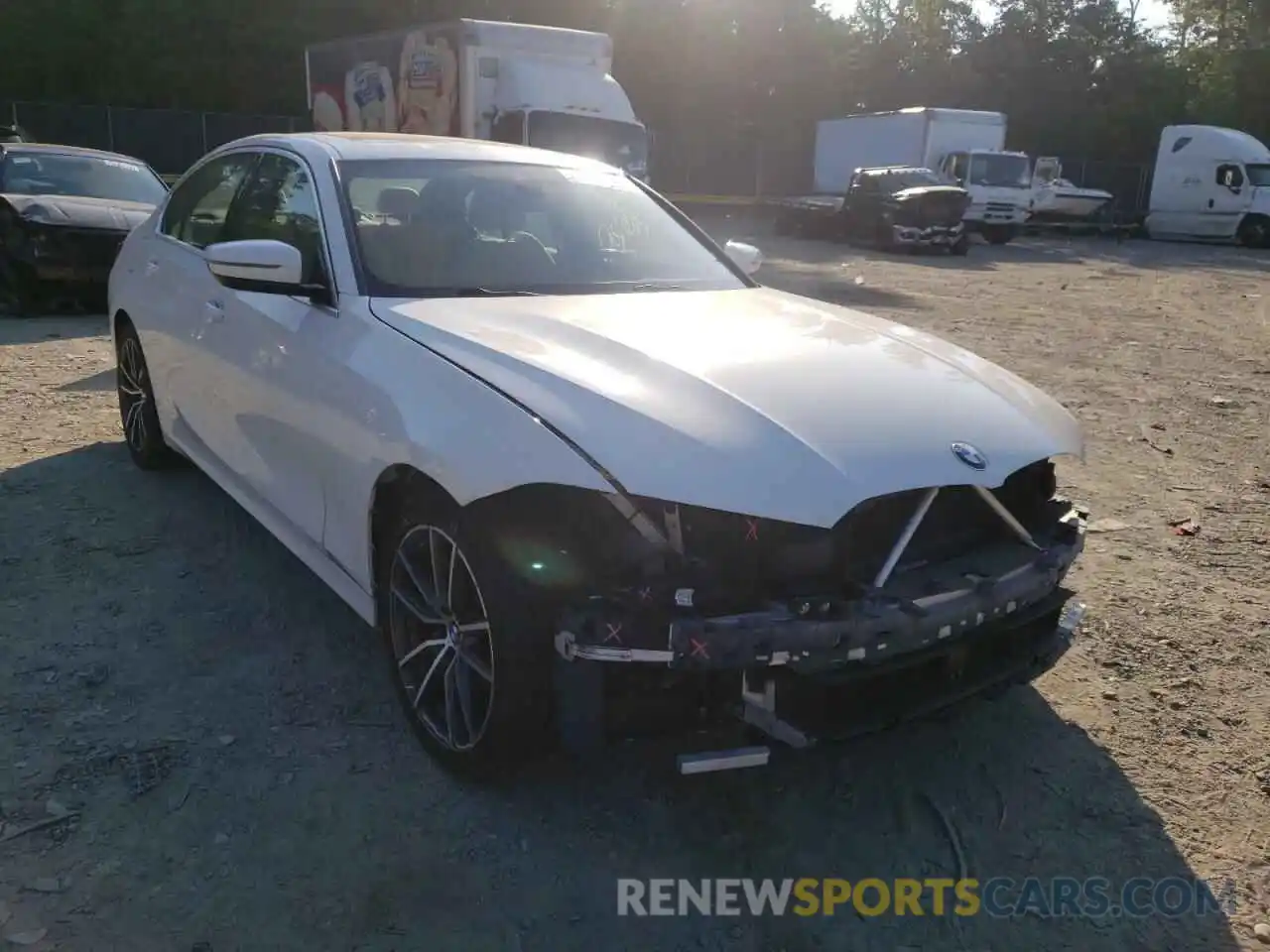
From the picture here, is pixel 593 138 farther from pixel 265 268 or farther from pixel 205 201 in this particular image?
pixel 265 268

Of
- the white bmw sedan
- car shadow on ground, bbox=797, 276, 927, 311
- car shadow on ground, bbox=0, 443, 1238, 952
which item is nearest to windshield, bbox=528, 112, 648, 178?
car shadow on ground, bbox=797, 276, 927, 311

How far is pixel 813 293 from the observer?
14164 millimetres

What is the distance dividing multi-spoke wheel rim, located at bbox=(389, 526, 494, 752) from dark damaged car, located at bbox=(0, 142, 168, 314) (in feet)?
26.1

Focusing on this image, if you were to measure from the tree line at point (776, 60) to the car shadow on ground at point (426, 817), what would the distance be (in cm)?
3211

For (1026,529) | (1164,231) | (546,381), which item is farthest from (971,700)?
(1164,231)

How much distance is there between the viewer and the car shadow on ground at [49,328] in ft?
28.6

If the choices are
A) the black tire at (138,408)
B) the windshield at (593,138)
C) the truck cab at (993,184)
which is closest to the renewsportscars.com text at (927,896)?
the black tire at (138,408)

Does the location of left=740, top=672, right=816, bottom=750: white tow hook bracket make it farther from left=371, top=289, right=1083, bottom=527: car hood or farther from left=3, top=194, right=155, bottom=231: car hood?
left=3, top=194, right=155, bottom=231: car hood

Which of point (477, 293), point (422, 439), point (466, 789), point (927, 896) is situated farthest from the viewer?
point (477, 293)

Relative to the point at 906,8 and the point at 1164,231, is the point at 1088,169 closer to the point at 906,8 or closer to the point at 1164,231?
the point at 1164,231

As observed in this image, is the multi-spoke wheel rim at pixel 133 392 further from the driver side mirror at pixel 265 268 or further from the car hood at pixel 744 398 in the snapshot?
the car hood at pixel 744 398

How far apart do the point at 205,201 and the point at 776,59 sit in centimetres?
3860

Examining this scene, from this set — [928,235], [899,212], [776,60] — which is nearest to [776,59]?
[776,60]

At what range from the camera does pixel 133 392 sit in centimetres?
520
